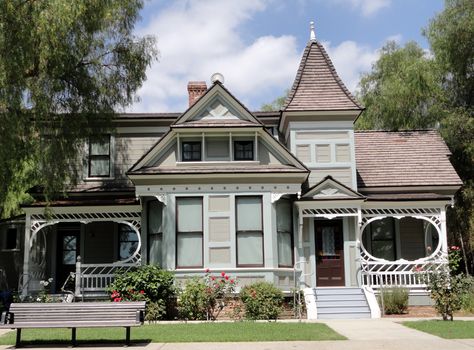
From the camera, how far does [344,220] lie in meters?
20.8

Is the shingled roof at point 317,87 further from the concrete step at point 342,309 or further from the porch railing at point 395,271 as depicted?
the concrete step at point 342,309

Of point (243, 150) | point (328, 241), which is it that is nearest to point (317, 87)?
point (243, 150)

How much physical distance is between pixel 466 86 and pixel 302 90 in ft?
35.2

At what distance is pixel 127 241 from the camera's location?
72.9 ft

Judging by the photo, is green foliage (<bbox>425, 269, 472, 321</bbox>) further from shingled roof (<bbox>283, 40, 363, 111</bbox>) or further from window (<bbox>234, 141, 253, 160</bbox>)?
shingled roof (<bbox>283, 40, 363, 111</bbox>)

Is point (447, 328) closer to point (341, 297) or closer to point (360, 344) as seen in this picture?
point (360, 344)

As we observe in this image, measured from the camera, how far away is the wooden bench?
11602 millimetres

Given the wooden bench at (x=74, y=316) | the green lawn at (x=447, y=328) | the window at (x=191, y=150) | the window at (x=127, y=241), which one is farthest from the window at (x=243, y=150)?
the wooden bench at (x=74, y=316)

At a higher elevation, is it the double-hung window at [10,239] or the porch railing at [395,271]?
the double-hung window at [10,239]

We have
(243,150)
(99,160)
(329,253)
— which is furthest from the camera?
(99,160)

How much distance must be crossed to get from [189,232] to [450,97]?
16725 mm

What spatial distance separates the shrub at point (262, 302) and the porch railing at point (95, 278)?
441cm

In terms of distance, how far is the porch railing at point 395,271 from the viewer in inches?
755

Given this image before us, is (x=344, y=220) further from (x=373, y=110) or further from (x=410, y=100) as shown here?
(x=373, y=110)
